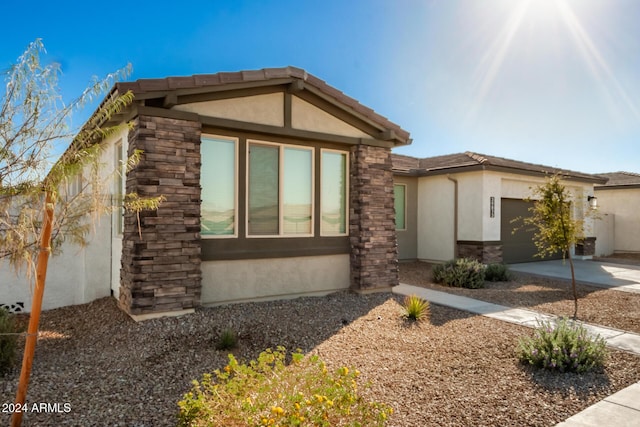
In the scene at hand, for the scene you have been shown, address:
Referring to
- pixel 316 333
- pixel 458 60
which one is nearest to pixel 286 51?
pixel 458 60

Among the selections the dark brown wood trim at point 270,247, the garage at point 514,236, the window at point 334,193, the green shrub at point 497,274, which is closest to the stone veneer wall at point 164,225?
the dark brown wood trim at point 270,247

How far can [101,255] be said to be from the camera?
7.27m

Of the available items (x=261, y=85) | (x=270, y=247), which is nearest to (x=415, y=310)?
(x=270, y=247)

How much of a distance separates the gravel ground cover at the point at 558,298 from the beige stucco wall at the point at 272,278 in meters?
3.13

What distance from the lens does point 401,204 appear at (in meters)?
14.2

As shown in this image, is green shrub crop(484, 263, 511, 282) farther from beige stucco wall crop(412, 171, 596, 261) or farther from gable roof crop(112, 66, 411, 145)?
gable roof crop(112, 66, 411, 145)

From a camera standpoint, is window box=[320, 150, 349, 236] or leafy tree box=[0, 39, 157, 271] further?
window box=[320, 150, 349, 236]

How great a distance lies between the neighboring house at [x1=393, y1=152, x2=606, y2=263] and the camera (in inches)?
502

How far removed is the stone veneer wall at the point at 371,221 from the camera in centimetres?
789

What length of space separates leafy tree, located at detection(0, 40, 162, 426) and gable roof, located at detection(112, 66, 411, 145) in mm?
2886

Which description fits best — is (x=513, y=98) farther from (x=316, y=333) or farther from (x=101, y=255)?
(x=101, y=255)

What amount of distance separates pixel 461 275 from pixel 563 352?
563 centimetres

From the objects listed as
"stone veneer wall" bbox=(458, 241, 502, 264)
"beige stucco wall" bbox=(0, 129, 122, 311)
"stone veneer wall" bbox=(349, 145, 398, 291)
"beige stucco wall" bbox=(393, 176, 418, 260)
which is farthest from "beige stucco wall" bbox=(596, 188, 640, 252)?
"beige stucco wall" bbox=(0, 129, 122, 311)

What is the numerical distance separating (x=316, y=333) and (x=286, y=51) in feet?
25.2
